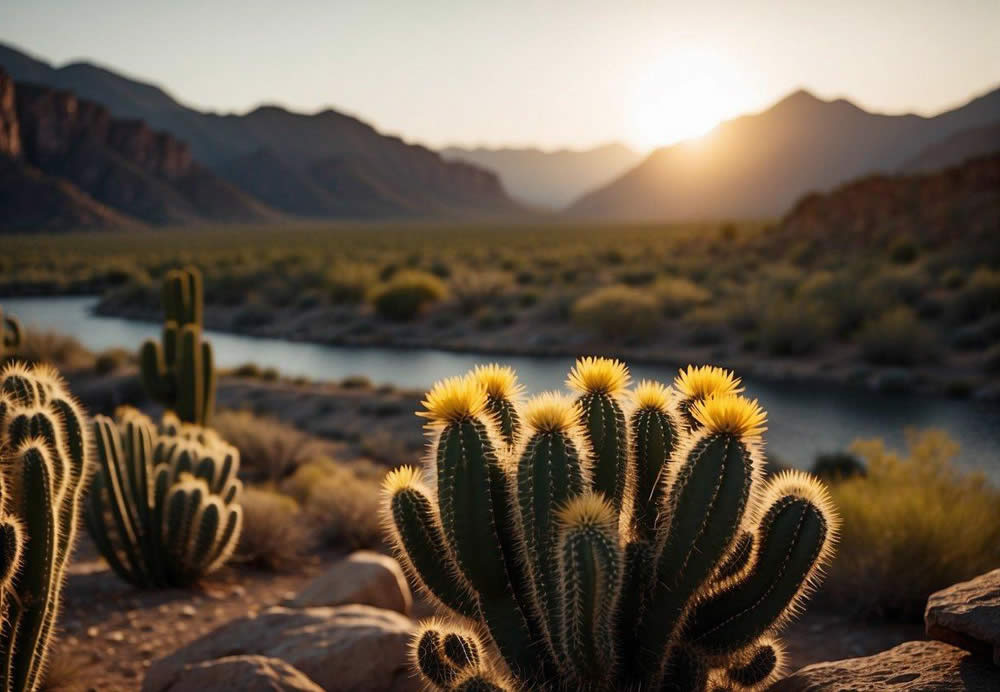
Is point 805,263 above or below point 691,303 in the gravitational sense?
above

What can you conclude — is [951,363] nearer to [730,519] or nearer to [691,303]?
[691,303]

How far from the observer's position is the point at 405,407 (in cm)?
1809

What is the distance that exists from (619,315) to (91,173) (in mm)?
92139

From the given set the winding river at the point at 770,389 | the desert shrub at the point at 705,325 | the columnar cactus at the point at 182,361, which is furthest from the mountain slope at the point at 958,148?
the columnar cactus at the point at 182,361

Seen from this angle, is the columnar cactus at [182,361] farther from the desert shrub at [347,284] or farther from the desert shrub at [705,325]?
the desert shrub at [347,284]

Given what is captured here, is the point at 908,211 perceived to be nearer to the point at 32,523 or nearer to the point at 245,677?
the point at 245,677

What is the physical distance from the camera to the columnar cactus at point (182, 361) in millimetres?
11422

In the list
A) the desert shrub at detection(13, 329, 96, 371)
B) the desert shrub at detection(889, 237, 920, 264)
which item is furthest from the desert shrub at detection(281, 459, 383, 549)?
the desert shrub at detection(889, 237, 920, 264)

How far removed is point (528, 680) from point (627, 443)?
3.07 ft

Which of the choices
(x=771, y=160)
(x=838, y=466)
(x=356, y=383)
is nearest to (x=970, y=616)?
(x=838, y=466)

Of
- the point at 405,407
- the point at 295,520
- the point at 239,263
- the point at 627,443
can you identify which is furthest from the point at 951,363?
the point at 239,263

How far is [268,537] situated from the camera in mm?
8352

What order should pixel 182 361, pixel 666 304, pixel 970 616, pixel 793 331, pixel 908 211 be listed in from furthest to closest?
pixel 908 211 → pixel 666 304 → pixel 793 331 → pixel 182 361 → pixel 970 616

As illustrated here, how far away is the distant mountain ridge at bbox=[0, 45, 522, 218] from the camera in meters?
144
